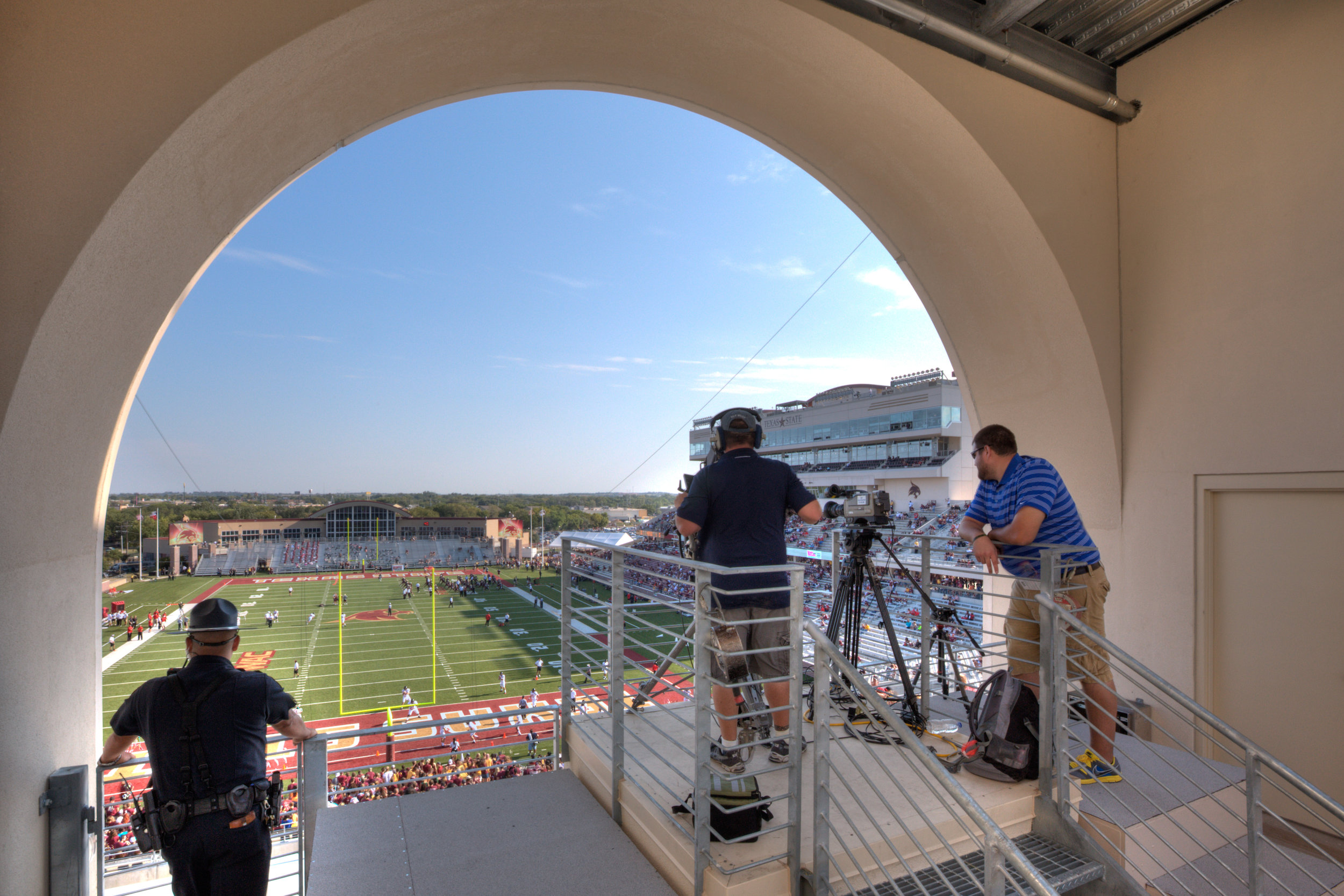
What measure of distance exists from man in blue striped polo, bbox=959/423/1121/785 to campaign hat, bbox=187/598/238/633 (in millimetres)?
2892

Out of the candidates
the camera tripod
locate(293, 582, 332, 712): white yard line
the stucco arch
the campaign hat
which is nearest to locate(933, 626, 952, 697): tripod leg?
the camera tripod

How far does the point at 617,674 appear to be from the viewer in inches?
101

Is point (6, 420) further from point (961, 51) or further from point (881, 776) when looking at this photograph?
point (961, 51)

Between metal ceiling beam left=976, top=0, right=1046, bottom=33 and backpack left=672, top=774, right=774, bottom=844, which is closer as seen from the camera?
backpack left=672, top=774, right=774, bottom=844

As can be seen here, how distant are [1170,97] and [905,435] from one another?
28.3 metres

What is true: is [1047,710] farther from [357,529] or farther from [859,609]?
[357,529]

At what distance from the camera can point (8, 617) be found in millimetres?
2199

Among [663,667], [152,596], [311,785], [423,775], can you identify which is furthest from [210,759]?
[152,596]

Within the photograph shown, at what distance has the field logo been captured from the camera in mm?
24703

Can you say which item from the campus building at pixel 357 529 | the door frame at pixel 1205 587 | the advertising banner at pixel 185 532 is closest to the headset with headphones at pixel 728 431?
the door frame at pixel 1205 587

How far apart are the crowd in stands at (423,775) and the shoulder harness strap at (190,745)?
6901 millimetres

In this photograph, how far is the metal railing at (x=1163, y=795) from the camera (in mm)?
2150

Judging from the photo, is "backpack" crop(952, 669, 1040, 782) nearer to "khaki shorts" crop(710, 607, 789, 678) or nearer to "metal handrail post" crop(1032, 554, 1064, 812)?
"metal handrail post" crop(1032, 554, 1064, 812)

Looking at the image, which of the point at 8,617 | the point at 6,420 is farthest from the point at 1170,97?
the point at 8,617
